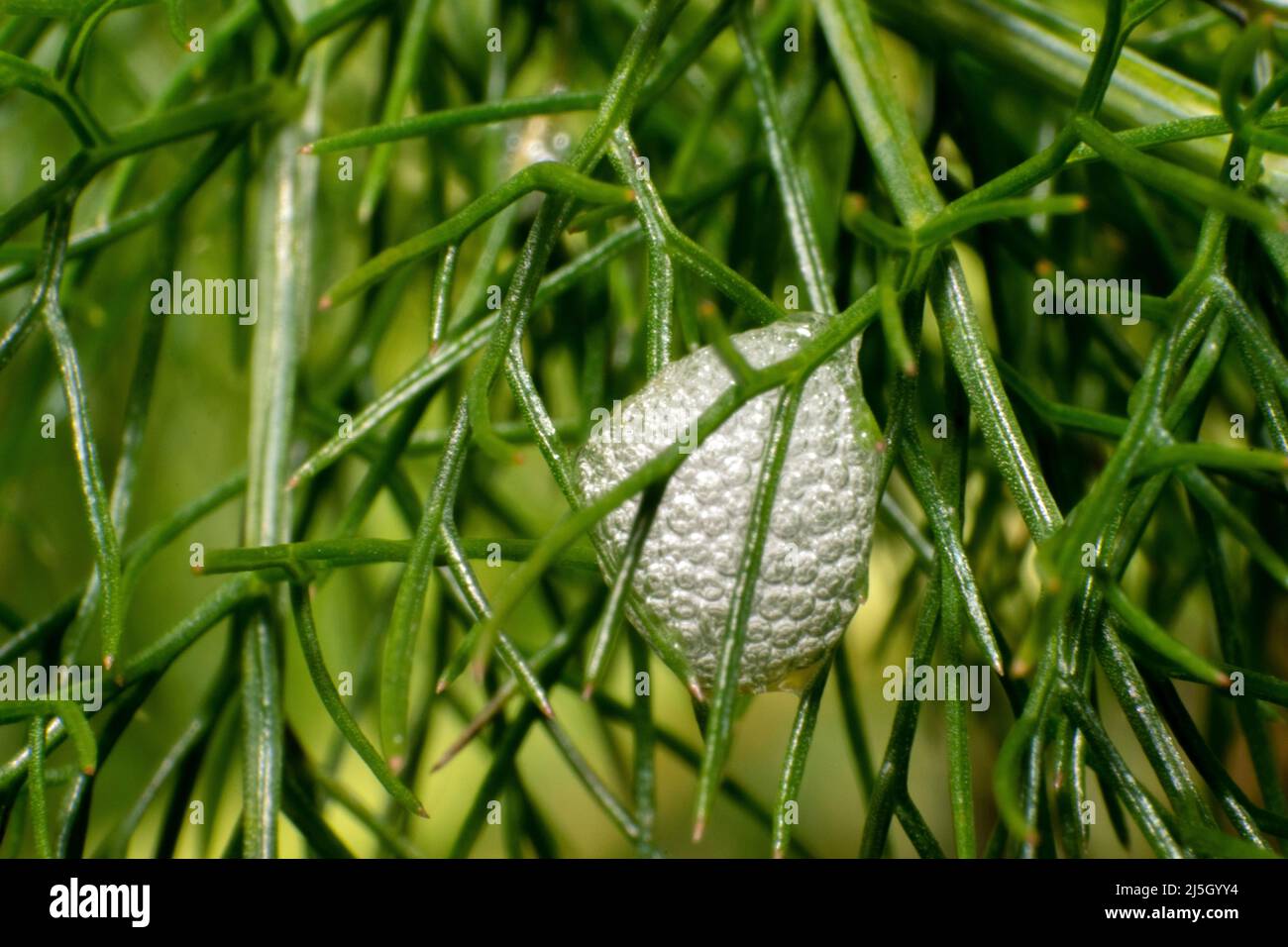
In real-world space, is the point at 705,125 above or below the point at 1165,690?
above

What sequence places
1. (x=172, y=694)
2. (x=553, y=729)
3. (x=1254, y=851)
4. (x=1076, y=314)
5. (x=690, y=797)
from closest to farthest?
(x=1254, y=851), (x=553, y=729), (x=1076, y=314), (x=172, y=694), (x=690, y=797)

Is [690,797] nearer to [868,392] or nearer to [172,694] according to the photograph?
[172,694]

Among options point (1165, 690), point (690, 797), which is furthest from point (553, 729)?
point (690, 797)

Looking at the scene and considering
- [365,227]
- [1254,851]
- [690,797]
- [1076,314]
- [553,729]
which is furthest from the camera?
[690,797]

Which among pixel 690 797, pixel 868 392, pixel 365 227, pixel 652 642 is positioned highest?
pixel 365 227

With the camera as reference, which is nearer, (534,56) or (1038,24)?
(1038,24)
